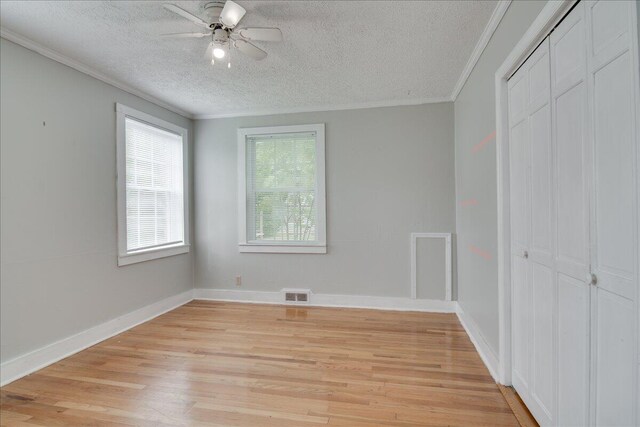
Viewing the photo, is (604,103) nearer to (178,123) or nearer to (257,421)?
(257,421)

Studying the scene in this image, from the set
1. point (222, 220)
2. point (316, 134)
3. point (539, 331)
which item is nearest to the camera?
point (539, 331)

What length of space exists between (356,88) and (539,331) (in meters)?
2.80

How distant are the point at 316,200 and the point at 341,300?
4.39 feet

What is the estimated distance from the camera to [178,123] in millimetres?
4215

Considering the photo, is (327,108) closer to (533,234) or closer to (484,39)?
A: (484,39)

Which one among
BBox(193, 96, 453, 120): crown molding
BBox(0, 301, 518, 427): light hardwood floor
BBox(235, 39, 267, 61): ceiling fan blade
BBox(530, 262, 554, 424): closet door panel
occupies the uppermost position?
BBox(193, 96, 453, 120): crown molding

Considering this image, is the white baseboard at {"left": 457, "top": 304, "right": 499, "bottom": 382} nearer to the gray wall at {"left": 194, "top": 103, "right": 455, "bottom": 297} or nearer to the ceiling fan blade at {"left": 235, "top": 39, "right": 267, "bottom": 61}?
the gray wall at {"left": 194, "top": 103, "right": 455, "bottom": 297}

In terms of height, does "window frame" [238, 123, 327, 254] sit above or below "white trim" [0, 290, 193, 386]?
above

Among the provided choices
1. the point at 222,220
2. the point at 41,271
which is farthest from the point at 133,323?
the point at 222,220

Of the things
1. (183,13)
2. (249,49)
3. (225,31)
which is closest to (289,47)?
(249,49)

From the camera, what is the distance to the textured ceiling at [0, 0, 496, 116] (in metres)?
2.10

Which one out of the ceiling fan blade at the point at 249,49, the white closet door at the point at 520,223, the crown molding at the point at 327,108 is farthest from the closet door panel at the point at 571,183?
the crown molding at the point at 327,108

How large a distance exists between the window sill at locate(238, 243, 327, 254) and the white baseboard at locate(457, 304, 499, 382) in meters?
1.79

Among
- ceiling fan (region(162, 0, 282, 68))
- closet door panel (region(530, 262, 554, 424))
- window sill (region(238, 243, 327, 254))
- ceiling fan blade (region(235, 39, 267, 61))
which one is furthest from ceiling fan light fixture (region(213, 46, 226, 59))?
window sill (region(238, 243, 327, 254))
